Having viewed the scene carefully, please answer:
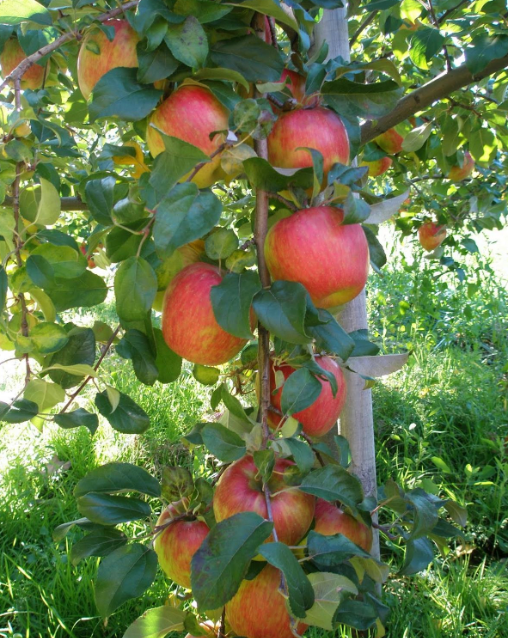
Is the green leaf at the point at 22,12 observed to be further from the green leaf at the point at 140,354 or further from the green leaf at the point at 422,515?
the green leaf at the point at 422,515

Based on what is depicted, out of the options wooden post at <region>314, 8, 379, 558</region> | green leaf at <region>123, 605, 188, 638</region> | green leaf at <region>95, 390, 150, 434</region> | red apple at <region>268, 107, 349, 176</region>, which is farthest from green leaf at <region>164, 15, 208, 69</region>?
wooden post at <region>314, 8, 379, 558</region>

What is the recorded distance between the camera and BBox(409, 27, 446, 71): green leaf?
3.21 feet

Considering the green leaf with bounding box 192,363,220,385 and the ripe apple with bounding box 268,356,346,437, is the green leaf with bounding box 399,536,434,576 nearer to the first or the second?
the ripe apple with bounding box 268,356,346,437

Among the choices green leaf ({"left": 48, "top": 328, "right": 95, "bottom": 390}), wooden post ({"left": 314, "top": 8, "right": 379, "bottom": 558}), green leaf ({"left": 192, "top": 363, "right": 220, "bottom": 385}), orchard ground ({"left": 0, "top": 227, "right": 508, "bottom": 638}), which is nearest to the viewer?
green leaf ({"left": 48, "top": 328, "right": 95, "bottom": 390})

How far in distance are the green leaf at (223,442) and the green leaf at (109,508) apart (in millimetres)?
136

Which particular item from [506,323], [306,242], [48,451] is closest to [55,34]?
[306,242]

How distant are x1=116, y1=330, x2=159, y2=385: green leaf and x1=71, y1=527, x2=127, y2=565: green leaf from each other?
0.17 metres

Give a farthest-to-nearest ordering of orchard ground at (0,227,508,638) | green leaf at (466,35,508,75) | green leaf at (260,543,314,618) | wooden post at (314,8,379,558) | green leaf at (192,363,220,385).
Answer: orchard ground at (0,227,508,638) → wooden post at (314,8,379,558) → green leaf at (466,35,508,75) → green leaf at (192,363,220,385) → green leaf at (260,543,314,618)

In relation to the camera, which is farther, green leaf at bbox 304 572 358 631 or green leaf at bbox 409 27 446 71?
green leaf at bbox 409 27 446 71

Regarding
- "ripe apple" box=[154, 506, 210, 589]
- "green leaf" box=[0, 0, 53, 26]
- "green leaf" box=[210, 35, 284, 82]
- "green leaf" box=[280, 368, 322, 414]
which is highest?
"green leaf" box=[0, 0, 53, 26]

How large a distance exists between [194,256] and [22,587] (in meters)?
1.32

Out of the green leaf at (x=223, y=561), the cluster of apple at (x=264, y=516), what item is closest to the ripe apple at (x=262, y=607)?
the cluster of apple at (x=264, y=516)

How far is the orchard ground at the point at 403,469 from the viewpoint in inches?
55.3

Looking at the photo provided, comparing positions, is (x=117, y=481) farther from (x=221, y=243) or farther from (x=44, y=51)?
Answer: (x=44, y=51)
